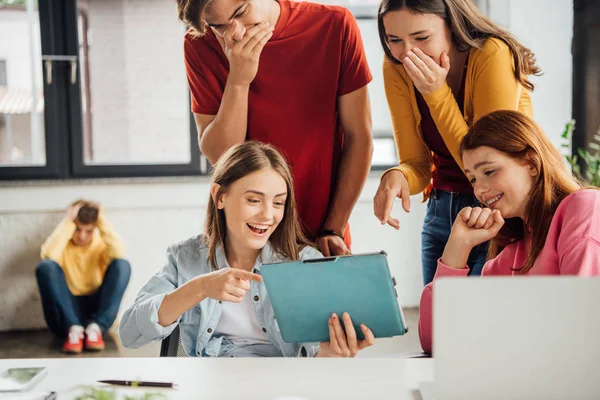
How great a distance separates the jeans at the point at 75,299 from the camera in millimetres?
3385

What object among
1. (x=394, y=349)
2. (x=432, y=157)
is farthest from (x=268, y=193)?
(x=394, y=349)

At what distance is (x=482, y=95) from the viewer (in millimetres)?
1517

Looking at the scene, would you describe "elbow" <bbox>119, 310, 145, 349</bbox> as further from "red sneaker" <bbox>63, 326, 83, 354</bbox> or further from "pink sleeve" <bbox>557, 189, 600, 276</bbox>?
"red sneaker" <bbox>63, 326, 83, 354</bbox>

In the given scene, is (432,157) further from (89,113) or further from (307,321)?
(89,113)

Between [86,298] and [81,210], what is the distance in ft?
1.58

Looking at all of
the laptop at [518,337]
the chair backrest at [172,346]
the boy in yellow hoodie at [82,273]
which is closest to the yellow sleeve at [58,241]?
the boy in yellow hoodie at [82,273]

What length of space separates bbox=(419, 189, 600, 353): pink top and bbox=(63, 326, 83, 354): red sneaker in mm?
2319

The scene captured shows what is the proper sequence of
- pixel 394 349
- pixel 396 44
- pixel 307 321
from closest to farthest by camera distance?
pixel 307 321 < pixel 396 44 < pixel 394 349

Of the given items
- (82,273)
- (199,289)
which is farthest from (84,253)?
(199,289)

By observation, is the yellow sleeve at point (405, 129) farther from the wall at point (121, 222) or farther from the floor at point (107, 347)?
the wall at point (121, 222)

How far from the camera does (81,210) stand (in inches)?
137

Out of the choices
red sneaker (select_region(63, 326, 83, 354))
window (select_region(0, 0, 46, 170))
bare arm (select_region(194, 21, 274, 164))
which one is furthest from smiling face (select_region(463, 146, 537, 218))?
window (select_region(0, 0, 46, 170))

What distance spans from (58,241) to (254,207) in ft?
7.22

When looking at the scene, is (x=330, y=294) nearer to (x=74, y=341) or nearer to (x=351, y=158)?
(x=351, y=158)
